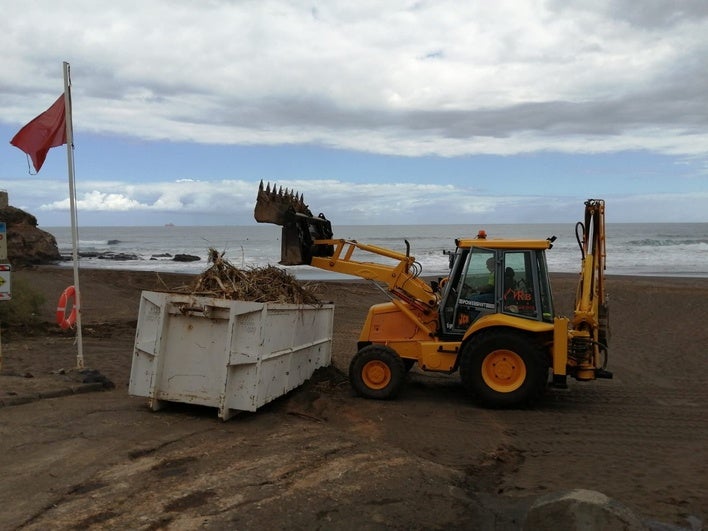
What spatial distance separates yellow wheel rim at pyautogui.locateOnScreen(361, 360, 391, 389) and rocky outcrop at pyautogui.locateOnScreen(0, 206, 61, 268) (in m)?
33.7

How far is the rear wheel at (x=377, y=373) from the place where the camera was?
883cm

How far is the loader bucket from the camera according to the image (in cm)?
889

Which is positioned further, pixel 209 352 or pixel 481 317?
pixel 481 317

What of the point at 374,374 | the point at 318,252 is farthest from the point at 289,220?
the point at 374,374

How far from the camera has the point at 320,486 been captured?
5383mm

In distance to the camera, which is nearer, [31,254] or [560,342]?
[560,342]

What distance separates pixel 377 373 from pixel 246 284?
89.7 inches

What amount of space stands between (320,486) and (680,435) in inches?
179

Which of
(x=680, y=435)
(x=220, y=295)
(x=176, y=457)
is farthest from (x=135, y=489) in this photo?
(x=680, y=435)

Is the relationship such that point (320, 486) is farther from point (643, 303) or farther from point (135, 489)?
point (643, 303)

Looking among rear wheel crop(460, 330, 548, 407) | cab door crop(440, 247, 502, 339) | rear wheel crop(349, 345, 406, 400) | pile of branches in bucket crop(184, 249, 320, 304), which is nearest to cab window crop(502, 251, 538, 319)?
cab door crop(440, 247, 502, 339)

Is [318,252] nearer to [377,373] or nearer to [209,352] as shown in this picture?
[377,373]

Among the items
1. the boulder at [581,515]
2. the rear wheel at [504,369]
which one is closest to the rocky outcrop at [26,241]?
the rear wheel at [504,369]

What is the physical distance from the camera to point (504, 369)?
8.50m
